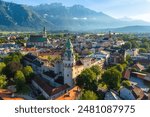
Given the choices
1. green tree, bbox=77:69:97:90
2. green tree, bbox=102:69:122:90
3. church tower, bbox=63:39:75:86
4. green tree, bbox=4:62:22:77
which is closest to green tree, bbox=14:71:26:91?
green tree, bbox=4:62:22:77

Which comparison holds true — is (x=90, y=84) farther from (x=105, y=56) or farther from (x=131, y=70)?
(x=105, y=56)

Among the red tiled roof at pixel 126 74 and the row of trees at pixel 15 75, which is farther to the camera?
the red tiled roof at pixel 126 74

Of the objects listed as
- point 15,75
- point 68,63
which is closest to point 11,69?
point 15,75

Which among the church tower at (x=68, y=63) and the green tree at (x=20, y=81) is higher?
the church tower at (x=68, y=63)

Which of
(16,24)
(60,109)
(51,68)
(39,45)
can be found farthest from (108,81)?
(16,24)

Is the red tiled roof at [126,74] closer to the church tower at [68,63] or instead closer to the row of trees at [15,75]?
the church tower at [68,63]

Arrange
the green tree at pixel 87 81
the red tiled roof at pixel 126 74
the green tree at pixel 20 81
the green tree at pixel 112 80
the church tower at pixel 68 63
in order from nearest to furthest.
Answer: the green tree at pixel 87 81 < the green tree at pixel 112 80 < the church tower at pixel 68 63 < the green tree at pixel 20 81 < the red tiled roof at pixel 126 74

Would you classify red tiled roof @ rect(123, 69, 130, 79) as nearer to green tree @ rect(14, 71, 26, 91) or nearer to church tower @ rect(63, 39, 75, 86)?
church tower @ rect(63, 39, 75, 86)

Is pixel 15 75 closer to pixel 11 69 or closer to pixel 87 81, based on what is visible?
pixel 11 69

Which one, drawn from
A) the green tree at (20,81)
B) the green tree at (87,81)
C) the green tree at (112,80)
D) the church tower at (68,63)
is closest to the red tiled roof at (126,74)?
the green tree at (112,80)
